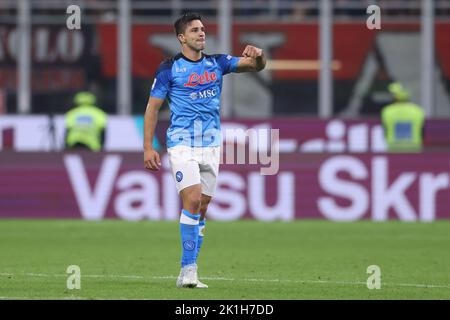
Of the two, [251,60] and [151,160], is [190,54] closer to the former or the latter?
[251,60]

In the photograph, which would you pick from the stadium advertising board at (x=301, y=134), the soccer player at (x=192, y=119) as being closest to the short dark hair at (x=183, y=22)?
the soccer player at (x=192, y=119)

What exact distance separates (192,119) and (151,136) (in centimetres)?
38

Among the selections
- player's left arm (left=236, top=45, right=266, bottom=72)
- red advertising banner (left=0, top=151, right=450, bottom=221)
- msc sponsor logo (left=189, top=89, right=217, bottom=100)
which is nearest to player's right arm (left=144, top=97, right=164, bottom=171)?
msc sponsor logo (left=189, top=89, right=217, bottom=100)

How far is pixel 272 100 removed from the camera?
29188 mm

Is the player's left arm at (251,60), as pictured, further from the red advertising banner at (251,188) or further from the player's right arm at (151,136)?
the red advertising banner at (251,188)

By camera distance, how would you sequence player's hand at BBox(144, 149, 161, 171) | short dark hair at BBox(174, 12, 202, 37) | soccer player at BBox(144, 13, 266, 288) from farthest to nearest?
short dark hair at BBox(174, 12, 202, 37), soccer player at BBox(144, 13, 266, 288), player's hand at BBox(144, 149, 161, 171)

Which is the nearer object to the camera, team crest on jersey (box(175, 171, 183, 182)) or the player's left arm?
team crest on jersey (box(175, 171, 183, 182))

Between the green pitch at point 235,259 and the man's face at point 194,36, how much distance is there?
6.53ft

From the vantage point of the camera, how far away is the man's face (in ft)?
36.9

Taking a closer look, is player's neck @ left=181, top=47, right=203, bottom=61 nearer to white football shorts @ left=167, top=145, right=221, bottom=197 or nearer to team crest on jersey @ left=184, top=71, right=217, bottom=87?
team crest on jersey @ left=184, top=71, right=217, bottom=87

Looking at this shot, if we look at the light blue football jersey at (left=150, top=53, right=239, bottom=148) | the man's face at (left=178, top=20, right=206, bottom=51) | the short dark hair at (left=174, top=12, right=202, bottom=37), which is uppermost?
the short dark hair at (left=174, top=12, right=202, bottom=37)

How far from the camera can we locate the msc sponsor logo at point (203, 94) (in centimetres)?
1133
